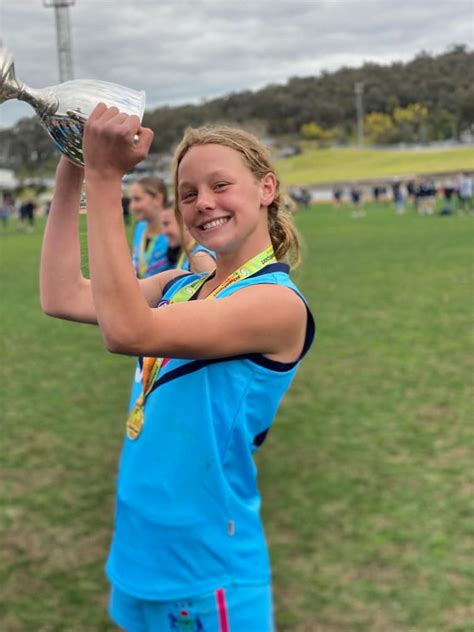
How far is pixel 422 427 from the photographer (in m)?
5.99

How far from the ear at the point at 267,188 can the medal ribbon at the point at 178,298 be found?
0.12 metres

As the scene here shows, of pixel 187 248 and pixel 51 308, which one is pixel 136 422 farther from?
pixel 187 248

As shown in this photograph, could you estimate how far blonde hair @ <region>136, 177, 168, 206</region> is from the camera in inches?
242

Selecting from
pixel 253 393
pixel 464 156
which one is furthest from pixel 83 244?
pixel 464 156

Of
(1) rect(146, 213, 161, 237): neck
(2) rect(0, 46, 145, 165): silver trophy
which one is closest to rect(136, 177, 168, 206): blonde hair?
(1) rect(146, 213, 161, 237): neck

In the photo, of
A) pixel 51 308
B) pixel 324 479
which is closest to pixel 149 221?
pixel 324 479

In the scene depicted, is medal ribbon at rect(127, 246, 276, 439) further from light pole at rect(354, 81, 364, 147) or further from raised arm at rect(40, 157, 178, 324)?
light pole at rect(354, 81, 364, 147)

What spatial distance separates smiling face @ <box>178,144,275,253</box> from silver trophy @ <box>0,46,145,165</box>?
318mm

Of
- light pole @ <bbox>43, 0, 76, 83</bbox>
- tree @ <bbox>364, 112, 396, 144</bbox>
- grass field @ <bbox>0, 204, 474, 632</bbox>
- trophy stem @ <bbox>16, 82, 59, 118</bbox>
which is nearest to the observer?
trophy stem @ <bbox>16, 82, 59, 118</bbox>

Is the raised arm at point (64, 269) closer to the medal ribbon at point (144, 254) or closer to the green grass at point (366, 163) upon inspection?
the medal ribbon at point (144, 254)

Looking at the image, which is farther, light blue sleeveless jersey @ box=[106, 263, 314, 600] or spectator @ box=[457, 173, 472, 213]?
spectator @ box=[457, 173, 472, 213]

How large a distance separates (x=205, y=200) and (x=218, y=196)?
36 mm

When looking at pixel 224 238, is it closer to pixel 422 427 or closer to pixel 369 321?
pixel 422 427

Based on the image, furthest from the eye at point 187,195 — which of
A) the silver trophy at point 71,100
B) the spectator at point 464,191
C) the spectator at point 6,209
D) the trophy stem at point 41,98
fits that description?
the spectator at point 6,209
